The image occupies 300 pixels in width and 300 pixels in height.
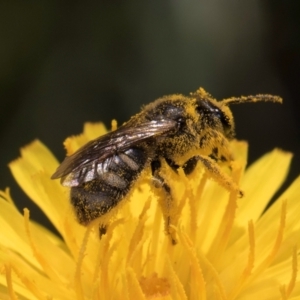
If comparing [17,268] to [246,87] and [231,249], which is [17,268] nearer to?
[231,249]

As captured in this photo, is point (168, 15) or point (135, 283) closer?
point (135, 283)

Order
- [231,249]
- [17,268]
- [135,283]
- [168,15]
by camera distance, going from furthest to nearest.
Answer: [168,15] < [231,249] < [17,268] < [135,283]

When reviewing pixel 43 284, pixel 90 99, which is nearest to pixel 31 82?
pixel 90 99

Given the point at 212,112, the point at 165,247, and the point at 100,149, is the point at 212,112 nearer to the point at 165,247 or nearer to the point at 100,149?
the point at 100,149

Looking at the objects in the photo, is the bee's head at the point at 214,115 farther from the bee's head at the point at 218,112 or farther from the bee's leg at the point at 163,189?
the bee's leg at the point at 163,189

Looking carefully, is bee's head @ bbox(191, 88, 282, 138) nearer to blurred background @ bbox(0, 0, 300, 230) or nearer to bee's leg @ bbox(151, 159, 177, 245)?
bee's leg @ bbox(151, 159, 177, 245)

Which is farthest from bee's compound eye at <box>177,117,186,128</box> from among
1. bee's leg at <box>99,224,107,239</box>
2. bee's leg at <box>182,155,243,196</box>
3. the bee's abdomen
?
A: bee's leg at <box>99,224,107,239</box>

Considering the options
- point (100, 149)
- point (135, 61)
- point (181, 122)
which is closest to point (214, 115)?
point (181, 122)
